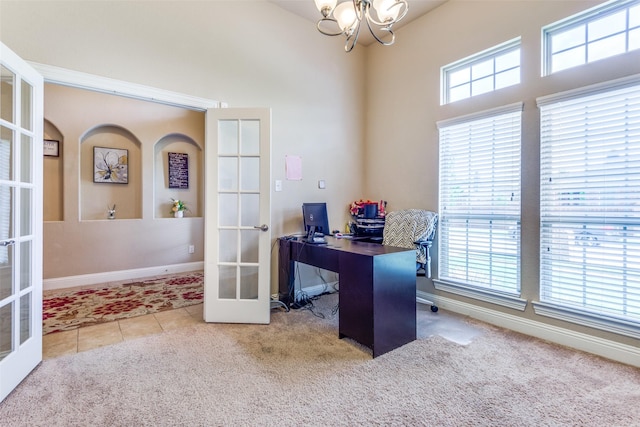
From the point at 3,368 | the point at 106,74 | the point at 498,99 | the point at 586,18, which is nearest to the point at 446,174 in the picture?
the point at 498,99

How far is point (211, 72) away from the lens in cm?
296

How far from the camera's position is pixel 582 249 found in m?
2.37

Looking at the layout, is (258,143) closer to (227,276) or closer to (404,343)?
(227,276)

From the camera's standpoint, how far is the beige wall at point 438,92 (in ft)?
8.28

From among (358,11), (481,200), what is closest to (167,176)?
(358,11)

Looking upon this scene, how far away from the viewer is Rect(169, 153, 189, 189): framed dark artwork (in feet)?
17.0

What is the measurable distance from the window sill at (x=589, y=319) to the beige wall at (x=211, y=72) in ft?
7.52

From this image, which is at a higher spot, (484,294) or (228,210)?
(228,210)

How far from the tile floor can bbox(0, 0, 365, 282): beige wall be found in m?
1.29

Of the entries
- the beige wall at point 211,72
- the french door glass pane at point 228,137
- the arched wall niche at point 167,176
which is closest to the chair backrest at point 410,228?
the beige wall at point 211,72

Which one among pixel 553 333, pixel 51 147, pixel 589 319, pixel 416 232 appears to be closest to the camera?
pixel 589 319

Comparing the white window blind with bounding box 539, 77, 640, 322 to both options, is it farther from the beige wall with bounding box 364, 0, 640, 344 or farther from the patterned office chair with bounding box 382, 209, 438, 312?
the patterned office chair with bounding box 382, 209, 438, 312

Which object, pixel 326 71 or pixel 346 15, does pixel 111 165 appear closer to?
pixel 326 71

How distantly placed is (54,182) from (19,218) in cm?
289
